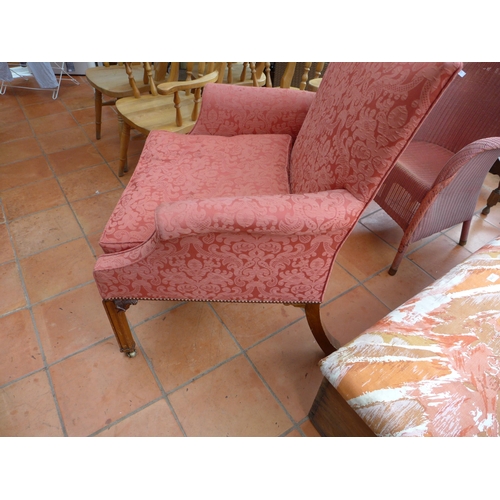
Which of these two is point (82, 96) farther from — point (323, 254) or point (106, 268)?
point (323, 254)

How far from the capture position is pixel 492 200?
1.93 m

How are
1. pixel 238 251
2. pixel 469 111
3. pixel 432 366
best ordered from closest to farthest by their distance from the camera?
1. pixel 432 366
2. pixel 238 251
3. pixel 469 111

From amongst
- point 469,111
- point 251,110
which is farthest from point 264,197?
point 469,111

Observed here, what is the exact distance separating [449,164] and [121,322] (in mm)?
1311

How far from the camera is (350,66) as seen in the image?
1.00 m

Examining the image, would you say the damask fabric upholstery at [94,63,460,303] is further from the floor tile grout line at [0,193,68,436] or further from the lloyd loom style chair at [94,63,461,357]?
the floor tile grout line at [0,193,68,436]

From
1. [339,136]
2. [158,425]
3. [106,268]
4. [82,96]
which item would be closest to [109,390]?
[158,425]

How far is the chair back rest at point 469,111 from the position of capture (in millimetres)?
1543

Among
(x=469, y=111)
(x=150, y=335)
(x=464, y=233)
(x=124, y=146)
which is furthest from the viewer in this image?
(x=124, y=146)

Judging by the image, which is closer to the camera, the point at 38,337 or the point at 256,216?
the point at 256,216

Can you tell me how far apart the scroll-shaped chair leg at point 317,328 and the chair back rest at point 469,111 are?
1.08 m

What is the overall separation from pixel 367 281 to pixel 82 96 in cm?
284

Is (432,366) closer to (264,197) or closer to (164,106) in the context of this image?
(264,197)

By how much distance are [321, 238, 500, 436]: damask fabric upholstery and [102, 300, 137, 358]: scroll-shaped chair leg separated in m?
0.65
